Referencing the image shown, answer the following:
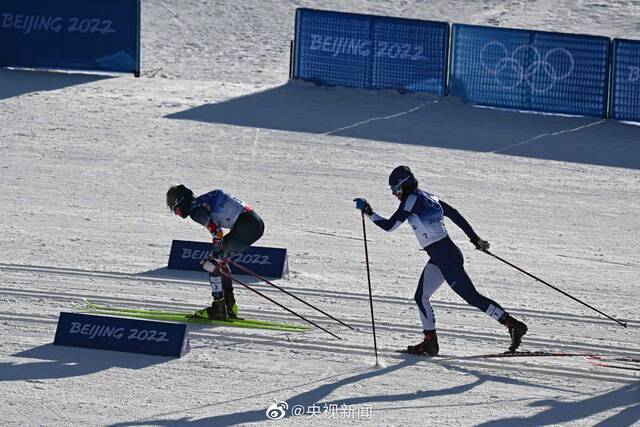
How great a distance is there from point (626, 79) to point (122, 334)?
14.6 m

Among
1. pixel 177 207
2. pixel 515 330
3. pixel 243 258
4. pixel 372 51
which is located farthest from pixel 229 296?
pixel 372 51

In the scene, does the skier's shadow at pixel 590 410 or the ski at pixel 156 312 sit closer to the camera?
the skier's shadow at pixel 590 410

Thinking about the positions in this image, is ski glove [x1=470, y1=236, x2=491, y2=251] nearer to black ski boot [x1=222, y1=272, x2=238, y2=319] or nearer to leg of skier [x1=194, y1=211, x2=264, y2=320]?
leg of skier [x1=194, y1=211, x2=264, y2=320]

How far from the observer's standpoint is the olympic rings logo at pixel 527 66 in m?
23.2

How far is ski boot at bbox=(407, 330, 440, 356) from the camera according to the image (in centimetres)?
1141

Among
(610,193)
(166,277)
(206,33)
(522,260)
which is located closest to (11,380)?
(166,277)

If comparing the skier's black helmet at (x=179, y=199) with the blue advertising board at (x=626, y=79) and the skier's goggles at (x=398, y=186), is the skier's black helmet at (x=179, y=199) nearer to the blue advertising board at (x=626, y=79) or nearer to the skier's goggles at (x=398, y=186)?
the skier's goggles at (x=398, y=186)

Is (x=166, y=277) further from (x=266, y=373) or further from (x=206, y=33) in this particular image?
(x=206, y=33)

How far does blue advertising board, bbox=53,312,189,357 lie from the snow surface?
0.14 m

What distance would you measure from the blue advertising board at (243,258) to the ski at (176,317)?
1.64 meters

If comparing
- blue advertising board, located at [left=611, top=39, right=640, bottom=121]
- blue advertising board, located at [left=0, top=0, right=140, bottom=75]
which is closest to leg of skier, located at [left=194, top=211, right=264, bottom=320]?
blue advertising board, located at [left=611, top=39, right=640, bottom=121]

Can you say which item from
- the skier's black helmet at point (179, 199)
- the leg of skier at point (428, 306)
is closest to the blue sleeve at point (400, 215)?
the leg of skier at point (428, 306)

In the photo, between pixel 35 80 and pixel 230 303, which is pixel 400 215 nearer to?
pixel 230 303

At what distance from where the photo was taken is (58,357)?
10.9 metres
